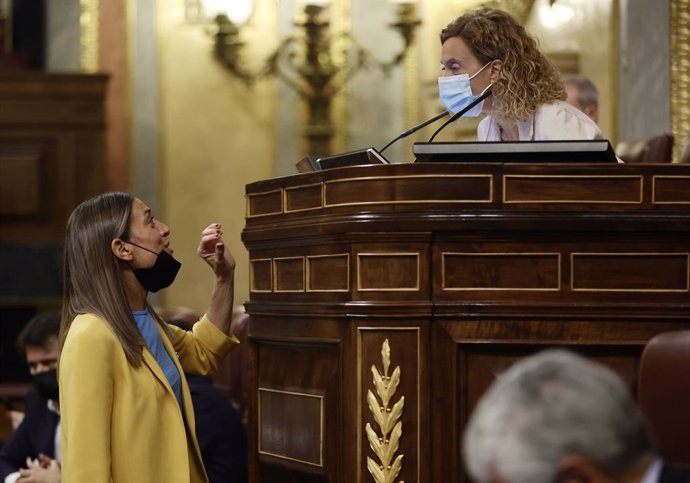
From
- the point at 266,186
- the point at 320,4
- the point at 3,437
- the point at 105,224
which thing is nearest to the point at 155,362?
the point at 105,224

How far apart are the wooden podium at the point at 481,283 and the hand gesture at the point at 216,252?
1.67ft

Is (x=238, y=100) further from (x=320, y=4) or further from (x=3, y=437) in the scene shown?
Answer: (x=3, y=437)

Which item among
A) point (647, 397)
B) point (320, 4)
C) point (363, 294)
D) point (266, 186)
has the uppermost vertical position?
point (320, 4)

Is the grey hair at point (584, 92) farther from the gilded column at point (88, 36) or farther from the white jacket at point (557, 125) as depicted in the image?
the gilded column at point (88, 36)

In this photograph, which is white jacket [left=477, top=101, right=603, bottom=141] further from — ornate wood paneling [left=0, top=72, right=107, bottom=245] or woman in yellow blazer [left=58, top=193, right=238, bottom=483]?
ornate wood paneling [left=0, top=72, right=107, bottom=245]

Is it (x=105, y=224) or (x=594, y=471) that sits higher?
(x=105, y=224)

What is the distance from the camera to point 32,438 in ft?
16.5

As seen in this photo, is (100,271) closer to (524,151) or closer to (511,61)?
(524,151)

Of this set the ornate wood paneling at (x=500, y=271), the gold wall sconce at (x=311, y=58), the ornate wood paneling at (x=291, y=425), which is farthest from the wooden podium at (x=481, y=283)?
the gold wall sconce at (x=311, y=58)

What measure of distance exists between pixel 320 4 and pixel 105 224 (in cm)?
698

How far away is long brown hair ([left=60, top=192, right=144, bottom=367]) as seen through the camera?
329 centimetres

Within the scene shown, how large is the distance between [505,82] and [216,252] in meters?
0.95

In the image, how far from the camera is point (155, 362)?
3.34 metres

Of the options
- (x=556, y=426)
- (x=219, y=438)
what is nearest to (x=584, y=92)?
(x=219, y=438)
